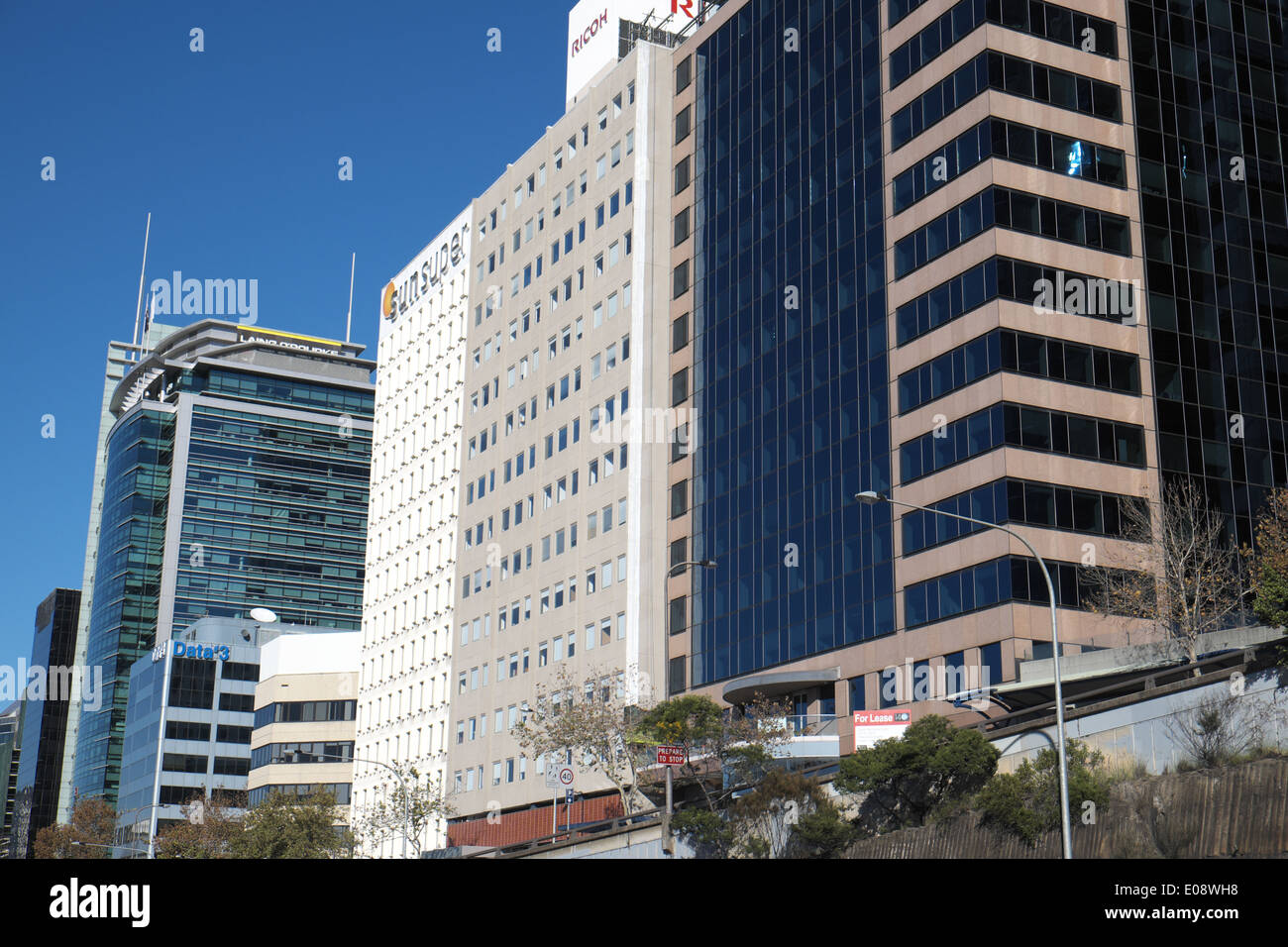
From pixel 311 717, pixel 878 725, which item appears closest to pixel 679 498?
pixel 878 725

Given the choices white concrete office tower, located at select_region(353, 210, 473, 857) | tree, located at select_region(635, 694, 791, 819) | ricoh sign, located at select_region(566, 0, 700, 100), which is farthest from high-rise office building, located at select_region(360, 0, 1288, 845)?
white concrete office tower, located at select_region(353, 210, 473, 857)

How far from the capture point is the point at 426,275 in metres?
129

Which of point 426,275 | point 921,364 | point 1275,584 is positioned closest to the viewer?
point 1275,584

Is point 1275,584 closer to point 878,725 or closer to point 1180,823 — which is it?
point 1180,823

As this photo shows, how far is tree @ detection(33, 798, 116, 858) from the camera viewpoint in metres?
143

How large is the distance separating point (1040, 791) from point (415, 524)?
86565 millimetres

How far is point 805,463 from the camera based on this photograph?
75.9 metres

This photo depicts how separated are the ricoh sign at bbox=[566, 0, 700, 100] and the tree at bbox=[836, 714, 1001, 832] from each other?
6891cm

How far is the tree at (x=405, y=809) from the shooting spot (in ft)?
309

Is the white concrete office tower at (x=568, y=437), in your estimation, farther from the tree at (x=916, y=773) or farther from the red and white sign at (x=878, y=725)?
the tree at (x=916, y=773)

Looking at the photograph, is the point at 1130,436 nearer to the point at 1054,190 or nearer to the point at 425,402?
the point at 1054,190

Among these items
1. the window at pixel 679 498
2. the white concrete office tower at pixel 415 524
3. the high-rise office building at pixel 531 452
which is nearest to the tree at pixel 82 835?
the white concrete office tower at pixel 415 524
